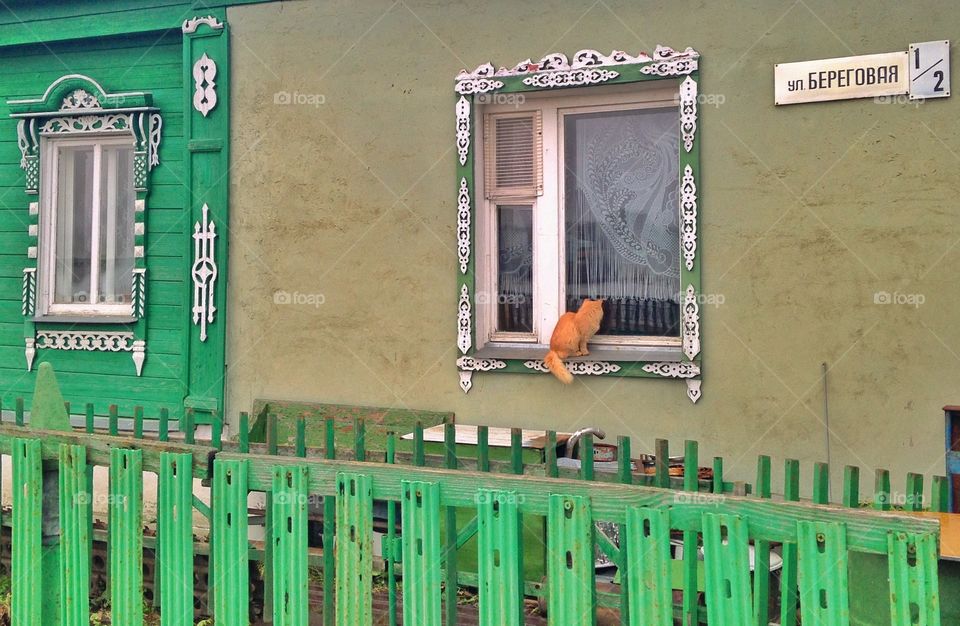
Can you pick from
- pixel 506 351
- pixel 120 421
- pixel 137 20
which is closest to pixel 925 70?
pixel 506 351

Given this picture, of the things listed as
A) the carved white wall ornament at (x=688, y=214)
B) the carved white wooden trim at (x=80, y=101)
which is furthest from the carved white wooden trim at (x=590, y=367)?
the carved white wooden trim at (x=80, y=101)

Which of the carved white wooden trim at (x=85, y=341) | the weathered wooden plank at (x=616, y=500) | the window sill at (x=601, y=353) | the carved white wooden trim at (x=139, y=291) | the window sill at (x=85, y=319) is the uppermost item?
the carved white wooden trim at (x=139, y=291)

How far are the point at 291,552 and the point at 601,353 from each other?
3.37m

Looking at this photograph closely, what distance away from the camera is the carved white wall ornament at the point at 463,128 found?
21.0 ft

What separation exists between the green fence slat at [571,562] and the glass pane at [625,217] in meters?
3.51

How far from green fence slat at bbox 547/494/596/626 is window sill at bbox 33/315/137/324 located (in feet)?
17.7

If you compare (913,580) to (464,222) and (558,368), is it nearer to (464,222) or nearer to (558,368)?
(558,368)

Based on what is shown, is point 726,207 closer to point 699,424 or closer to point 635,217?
point 635,217

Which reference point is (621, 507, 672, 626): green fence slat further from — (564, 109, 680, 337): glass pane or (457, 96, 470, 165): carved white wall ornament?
(457, 96, 470, 165): carved white wall ornament

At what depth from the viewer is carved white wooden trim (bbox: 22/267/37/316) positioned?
761 cm

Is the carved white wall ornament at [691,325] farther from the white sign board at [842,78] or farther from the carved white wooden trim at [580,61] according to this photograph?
the carved white wooden trim at [580,61]

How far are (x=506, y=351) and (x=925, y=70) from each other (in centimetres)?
311

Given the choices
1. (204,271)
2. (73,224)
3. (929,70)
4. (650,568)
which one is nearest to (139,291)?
(204,271)

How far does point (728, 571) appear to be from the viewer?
264 centimetres
